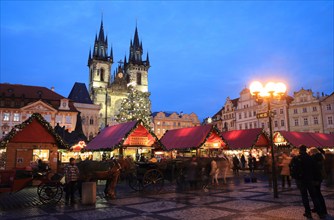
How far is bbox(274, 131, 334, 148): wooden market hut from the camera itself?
26.6m

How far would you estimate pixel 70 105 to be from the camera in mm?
56344

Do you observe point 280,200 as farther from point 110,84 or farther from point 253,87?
point 110,84

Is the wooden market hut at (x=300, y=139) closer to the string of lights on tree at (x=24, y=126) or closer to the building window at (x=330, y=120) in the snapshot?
the string of lights on tree at (x=24, y=126)

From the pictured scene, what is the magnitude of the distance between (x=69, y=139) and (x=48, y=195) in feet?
55.1

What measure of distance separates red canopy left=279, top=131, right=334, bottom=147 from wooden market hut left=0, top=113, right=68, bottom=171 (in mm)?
19105

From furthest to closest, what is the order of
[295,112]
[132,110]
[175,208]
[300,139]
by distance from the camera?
[295,112] < [132,110] < [300,139] < [175,208]

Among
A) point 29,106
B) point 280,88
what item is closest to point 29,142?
point 280,88

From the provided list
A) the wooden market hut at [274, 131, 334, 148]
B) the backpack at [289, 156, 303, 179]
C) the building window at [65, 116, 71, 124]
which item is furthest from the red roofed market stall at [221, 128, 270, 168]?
the building window at [65, 116, 71, 124]

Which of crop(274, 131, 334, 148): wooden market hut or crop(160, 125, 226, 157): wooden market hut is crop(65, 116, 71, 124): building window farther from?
crop(274, 131, 334, 148): wooden market hut

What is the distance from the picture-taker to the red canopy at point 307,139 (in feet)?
87.5

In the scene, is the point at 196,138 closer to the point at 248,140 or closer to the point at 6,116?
the point at 248,140

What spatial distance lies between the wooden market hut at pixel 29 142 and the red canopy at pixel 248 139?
1384cm

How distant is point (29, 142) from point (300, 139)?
74.2ft

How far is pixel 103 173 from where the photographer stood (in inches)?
471
